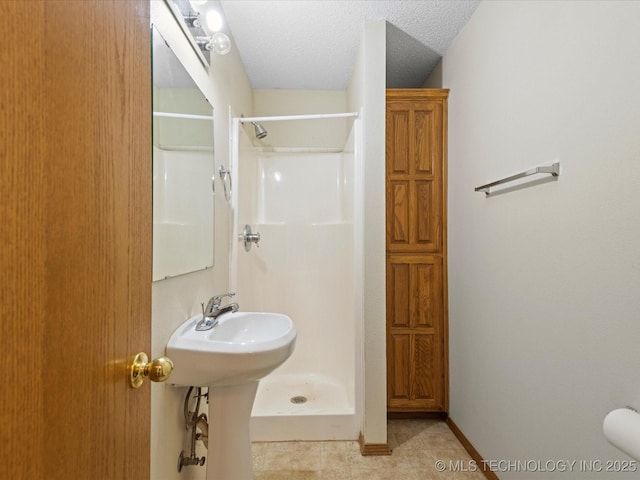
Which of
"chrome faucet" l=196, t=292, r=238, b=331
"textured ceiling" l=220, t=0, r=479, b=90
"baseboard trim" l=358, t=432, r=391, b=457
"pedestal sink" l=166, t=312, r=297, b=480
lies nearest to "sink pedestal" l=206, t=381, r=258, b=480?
"pedestal sink" l=166, t=312, r=297, b=480

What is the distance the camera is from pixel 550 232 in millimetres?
1308

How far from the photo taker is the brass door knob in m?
0.59

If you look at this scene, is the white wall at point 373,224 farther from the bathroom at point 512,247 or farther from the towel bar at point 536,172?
the towel bar at point 536,172

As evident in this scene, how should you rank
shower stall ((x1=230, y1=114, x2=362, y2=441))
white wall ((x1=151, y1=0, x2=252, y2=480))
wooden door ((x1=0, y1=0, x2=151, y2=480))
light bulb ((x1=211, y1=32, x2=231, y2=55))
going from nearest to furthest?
1. wooden door ((x1=0, y1=0, x2=151, y2=480))
2. white wall ((x1=151, y1=0, x2=252, y2=480))
3. light bulb ((x1=211, y1=32, x2=231, y2=55))
4. shower stall ((x1=230, y1=114, x2=362, y2=441))

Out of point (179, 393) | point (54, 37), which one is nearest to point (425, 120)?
point (179, 393)

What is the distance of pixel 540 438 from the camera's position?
4.45 ft

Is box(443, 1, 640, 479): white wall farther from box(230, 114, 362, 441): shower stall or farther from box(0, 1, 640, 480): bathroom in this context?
box(230, 114, 362, 441): shower stall

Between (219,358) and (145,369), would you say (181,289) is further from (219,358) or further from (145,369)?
(145,369)

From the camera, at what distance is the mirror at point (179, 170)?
3.70 ft

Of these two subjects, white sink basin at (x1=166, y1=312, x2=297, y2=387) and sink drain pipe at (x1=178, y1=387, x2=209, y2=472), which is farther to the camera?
sink drain pipe at (x1=178, y1=387, x2=209, y2=472)

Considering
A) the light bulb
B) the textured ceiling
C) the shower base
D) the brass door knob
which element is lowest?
the shower base

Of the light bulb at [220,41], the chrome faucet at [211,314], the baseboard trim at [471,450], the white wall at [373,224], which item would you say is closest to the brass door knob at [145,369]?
the chrome faucet at [211,314]

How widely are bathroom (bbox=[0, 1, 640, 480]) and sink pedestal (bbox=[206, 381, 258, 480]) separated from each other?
0.13 metres

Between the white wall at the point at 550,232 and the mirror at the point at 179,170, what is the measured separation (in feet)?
4.52
